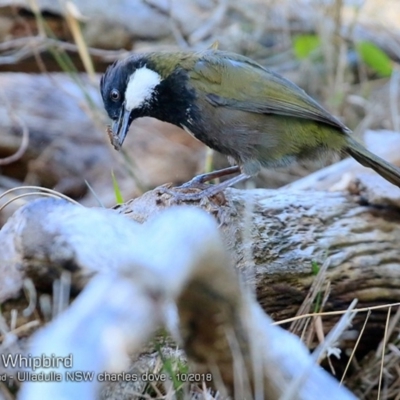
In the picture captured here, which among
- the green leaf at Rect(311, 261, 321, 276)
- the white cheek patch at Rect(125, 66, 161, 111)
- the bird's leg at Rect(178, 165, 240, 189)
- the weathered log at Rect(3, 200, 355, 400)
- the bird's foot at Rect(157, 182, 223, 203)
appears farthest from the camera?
the white cheek patch at Rect(125, 66, 161, 111)

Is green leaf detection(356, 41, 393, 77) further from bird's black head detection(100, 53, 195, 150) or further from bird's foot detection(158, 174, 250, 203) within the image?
bird's foot detection(158, 174, 250, 203)

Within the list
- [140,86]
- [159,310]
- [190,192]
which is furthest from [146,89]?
[159,310]

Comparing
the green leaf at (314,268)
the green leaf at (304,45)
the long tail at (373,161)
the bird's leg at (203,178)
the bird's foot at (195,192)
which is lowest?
the green leaf at (314,268)

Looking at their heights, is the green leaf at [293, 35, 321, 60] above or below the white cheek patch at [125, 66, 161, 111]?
above

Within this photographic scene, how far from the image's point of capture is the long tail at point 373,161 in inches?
145

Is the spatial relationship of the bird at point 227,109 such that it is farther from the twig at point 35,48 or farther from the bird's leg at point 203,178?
the twig at point 35,48

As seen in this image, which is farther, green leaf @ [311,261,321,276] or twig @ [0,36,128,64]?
twig @ [0,36,128,64]

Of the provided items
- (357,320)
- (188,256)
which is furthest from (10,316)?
(357,320)

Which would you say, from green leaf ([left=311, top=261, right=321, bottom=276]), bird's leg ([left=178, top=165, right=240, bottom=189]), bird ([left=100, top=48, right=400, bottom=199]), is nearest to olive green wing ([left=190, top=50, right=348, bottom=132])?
bird ([left=100, top=48, right=400, bottom=199])

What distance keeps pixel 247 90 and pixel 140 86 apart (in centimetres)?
60

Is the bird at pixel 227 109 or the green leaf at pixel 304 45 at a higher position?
the green leaf at pixel 304 45

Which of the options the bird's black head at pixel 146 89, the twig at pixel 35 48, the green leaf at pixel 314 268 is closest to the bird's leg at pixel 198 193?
the green leaf at pixel 314 268

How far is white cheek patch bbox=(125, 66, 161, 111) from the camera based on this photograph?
12.6ft

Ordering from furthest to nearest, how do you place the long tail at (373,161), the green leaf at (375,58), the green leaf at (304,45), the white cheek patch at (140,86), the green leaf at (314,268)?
the green leaf at (304,45)
the green leaf at (375,58)
the white cheek patch at (140,86)
the long tail at (373,161)
the green leaf at (314,268)
